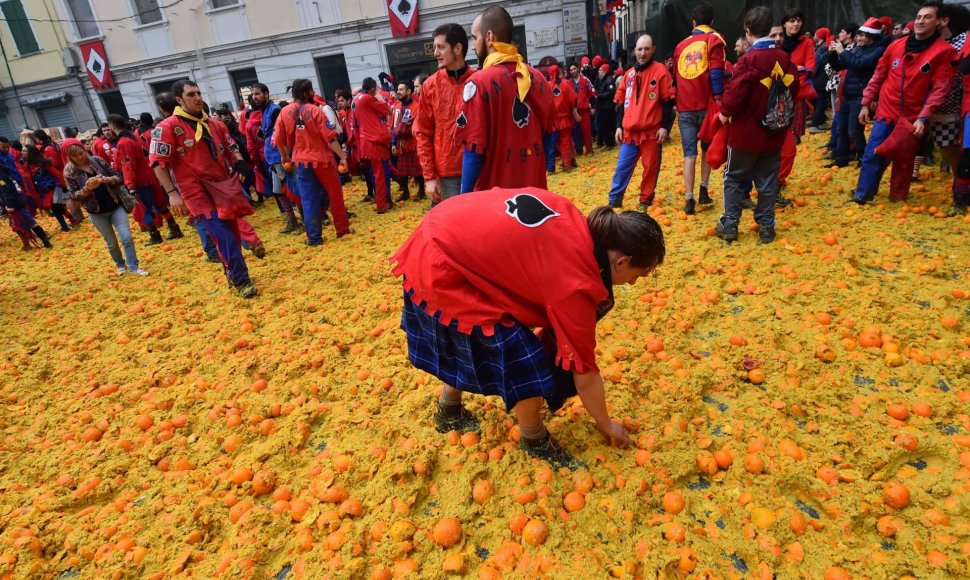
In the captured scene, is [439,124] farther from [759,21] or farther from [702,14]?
[702,14]

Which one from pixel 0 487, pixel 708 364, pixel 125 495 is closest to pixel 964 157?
pixel 708 364

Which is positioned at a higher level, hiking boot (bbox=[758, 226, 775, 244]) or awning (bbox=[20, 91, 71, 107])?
awning (bbox=[20, 91, 71, 107])

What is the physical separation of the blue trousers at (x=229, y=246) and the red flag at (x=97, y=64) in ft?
88.6

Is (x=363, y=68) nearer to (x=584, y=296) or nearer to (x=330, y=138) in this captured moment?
(x=330, y=138)

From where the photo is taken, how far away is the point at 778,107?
466cm

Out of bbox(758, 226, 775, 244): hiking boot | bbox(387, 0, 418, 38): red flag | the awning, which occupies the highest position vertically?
bbox(387, 0, 418, 38): red flag

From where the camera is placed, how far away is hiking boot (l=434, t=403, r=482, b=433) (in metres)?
3.11

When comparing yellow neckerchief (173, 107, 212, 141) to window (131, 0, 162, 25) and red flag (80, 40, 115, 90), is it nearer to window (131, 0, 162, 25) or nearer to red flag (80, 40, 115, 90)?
window (131, 0, 162, 25)

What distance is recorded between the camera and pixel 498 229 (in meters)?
2.14

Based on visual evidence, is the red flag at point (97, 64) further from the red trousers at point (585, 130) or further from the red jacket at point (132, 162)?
the red trousers at point (585, 130)

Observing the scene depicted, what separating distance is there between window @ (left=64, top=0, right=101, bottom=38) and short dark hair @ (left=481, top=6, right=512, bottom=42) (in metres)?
30.3

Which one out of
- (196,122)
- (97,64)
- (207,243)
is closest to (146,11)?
(97,64)

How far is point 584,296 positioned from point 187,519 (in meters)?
2.42

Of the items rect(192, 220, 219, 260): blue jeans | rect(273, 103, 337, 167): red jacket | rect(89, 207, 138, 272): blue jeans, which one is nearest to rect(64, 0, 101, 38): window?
rect(89, 207, 138, 272): blue jeans
